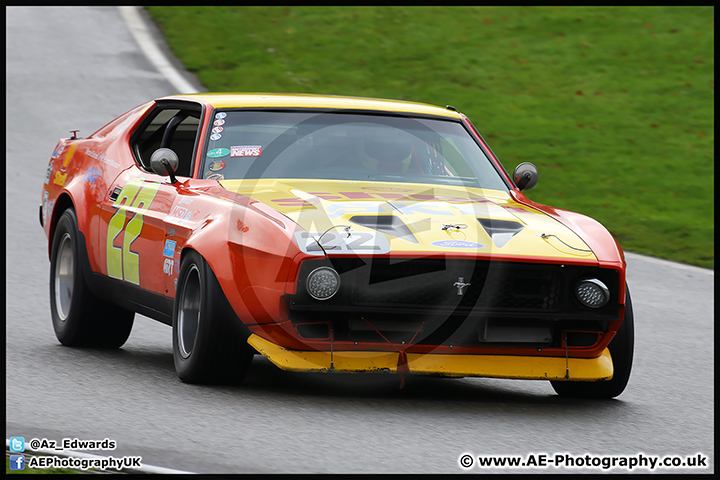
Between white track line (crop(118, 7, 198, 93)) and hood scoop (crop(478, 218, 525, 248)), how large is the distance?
1053cm

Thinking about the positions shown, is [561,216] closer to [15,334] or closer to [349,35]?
[15,334]

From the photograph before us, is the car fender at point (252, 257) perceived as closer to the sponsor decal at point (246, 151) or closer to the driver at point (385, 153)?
the sponsor decal at point (246, 151)

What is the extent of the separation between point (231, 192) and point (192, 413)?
4.23 feet

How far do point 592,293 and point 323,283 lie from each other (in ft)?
4.18

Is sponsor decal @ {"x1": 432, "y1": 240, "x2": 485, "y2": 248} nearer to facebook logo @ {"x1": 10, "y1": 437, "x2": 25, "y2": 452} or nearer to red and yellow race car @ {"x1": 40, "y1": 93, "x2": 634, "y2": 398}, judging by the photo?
red and yellow race car @ {"x1": 40, "y1": 93, "x2": 634, "y2": 398}

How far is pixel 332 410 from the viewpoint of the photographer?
507 centimetres

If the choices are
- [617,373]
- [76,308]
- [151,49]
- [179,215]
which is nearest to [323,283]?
[179,215]

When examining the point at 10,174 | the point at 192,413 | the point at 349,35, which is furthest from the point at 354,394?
the point at 349,35

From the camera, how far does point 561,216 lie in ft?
19.0

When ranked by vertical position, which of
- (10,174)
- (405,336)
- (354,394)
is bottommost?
(10,174)

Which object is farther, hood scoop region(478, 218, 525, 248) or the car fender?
hood scoop region(478, 218, 525, 248)

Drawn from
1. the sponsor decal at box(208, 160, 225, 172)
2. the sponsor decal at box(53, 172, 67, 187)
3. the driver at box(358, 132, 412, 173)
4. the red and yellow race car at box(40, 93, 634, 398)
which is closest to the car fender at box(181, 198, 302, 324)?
the red and yellow race car at box(40, 93, 634, 398)

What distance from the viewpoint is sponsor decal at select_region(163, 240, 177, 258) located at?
226 inches

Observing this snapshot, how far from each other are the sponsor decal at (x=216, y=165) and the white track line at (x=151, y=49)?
31.1 ft
